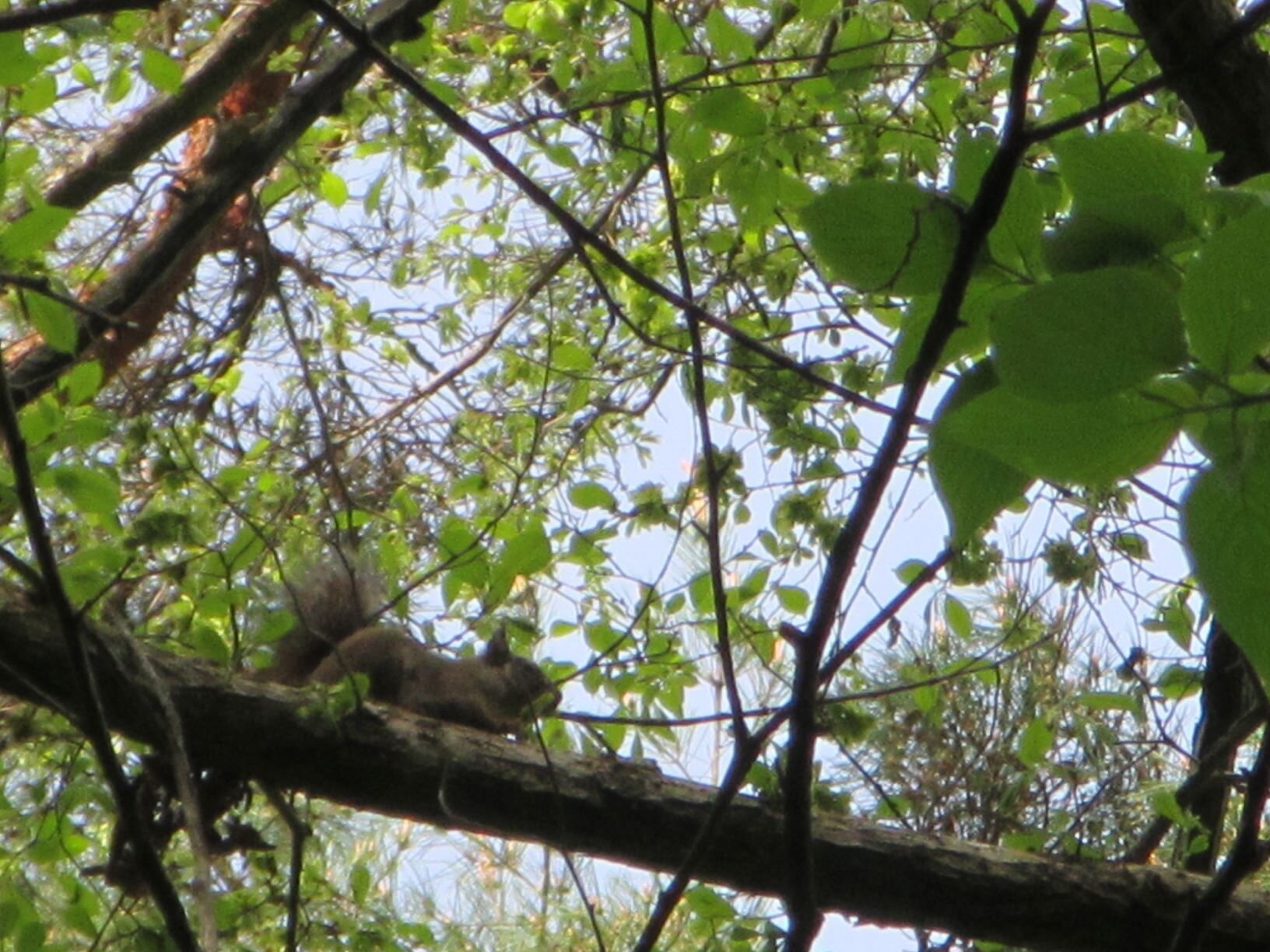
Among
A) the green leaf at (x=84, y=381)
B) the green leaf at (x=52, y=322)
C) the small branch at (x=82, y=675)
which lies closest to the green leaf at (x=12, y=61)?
the green leaf at (x=52, y=322)

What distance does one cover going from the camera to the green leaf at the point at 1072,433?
0.42 m

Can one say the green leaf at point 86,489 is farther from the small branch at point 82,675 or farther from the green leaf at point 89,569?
the small branch at point 82,675

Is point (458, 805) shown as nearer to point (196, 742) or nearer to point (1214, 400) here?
point (196, 742)

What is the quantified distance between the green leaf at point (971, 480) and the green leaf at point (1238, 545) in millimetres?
106

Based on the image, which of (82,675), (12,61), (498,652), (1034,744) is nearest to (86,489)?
(12,61)

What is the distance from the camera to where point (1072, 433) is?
0.43m

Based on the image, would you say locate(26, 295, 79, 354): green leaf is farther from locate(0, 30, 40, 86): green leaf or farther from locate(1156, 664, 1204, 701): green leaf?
locate(1156, 664, 1204, 701): green leaf

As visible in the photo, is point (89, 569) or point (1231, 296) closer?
point (1231, 296)

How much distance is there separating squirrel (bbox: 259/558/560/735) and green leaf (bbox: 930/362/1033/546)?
8.03ft

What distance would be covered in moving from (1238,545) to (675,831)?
1.42m

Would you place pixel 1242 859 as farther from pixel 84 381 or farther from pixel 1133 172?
pixel 84 381

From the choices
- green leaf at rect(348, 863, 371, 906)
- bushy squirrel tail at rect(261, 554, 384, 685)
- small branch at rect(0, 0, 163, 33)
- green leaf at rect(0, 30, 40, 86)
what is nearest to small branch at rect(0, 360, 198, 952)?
small branch at rect(0, 0, 163, 33)

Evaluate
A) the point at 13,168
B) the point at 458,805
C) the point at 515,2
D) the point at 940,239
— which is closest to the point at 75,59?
the point at 515,2

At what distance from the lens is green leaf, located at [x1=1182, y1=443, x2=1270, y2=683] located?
0.41 metres
